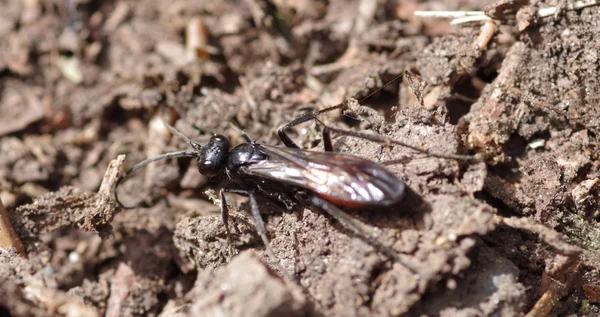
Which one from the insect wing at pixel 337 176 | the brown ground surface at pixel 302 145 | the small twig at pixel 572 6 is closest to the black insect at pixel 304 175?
the insect wing at pixel 337 176

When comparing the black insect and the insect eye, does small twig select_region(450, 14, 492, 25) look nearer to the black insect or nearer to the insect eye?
the black insect

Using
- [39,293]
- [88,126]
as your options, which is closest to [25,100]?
[88,126]

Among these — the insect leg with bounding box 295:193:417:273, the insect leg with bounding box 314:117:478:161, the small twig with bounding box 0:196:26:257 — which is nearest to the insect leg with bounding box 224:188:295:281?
the insect leg with bounding box 295:193:417:273

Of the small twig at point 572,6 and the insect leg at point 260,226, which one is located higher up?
the small twig at point 572,6

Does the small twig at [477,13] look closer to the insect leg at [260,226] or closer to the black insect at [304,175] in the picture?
the black insect at [304,175]

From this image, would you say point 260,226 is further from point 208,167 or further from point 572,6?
point 572,6

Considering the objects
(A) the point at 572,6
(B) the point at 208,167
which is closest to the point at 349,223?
(B) the point at 208,167

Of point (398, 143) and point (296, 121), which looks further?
point (296, 121)

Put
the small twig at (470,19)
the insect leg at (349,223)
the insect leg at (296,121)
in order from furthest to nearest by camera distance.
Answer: the small twig at (470,19), the insect leg at (296,121), the insect leg at (349,223)
